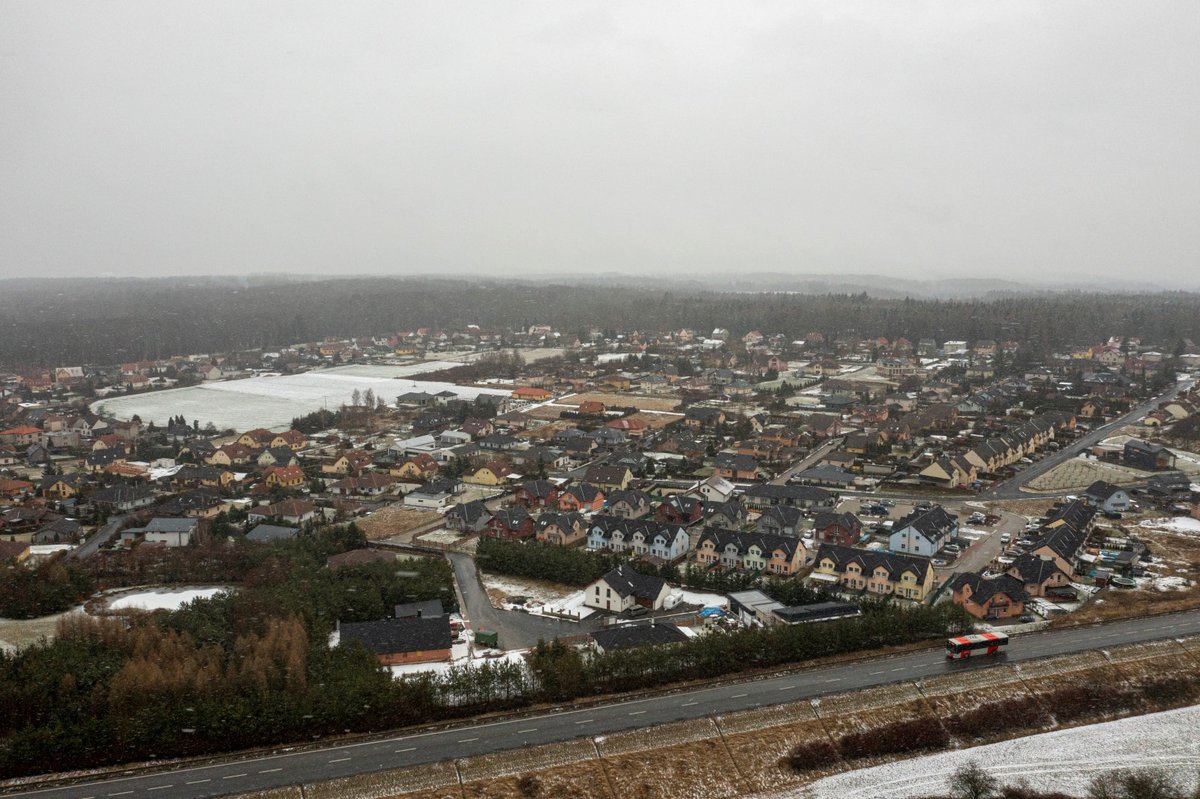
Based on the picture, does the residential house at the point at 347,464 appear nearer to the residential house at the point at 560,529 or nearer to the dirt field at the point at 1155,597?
the residential house at the point at 560,529

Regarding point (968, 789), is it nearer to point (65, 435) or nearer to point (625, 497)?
point (625, 497)

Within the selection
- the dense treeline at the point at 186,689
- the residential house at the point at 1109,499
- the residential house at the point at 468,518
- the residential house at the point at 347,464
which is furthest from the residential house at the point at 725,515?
the residential house at the point at 347,464

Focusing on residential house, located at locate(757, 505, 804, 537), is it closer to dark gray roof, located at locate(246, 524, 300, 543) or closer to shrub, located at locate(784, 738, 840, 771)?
shrub, located at locate(784, 738, 840, 771)

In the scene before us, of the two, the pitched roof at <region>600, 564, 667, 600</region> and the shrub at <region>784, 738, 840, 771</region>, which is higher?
the pitched roof at <region>600, 564, 667, 600</region>

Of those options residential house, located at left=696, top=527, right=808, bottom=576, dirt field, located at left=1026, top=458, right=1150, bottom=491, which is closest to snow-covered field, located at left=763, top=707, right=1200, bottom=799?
residential house, located at left=696, top=527, right=808, bottom=576

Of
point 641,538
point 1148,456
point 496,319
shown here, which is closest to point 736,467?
point 641,538

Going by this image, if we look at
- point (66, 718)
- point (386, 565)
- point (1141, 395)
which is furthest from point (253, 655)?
point (1141, 395)

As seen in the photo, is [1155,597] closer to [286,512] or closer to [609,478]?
[609,478]
